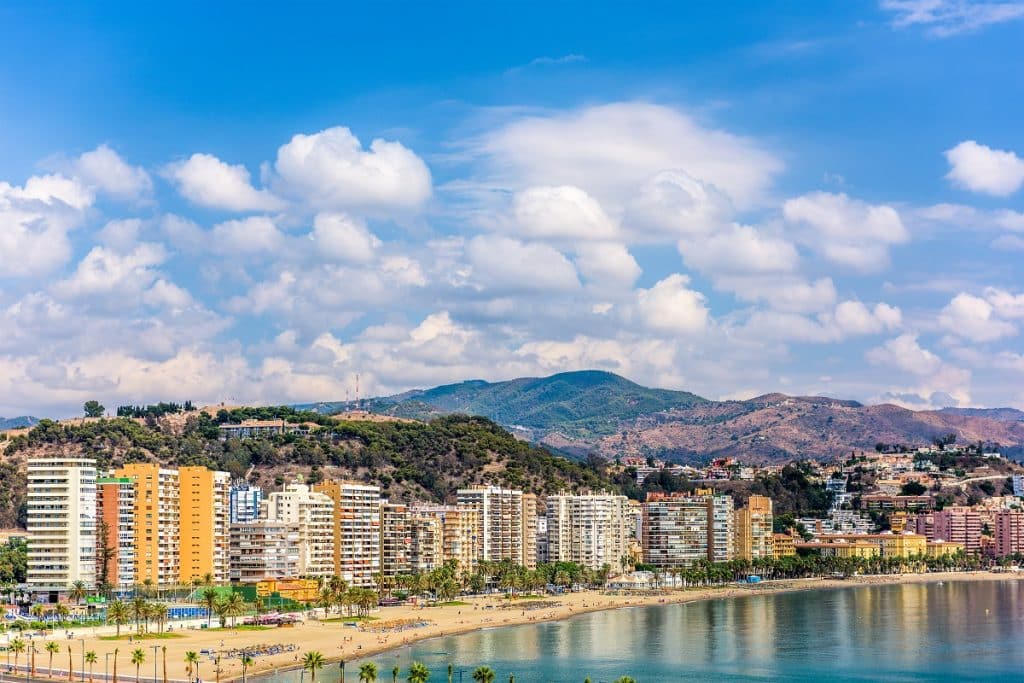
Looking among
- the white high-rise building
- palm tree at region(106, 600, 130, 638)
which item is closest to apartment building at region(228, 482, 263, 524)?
the white high-rise building

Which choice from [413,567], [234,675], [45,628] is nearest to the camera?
[234,675]

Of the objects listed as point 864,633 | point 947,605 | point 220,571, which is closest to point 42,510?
point 220,571

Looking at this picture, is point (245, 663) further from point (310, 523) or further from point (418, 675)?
point (310, 523)

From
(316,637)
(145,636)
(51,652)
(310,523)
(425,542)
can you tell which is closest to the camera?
(51,652)

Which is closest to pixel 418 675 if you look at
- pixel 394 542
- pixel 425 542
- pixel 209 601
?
pixel 209 601

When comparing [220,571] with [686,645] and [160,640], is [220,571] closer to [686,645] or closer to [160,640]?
[160,640]

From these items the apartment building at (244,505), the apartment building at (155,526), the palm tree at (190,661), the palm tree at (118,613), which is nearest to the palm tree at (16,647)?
the palm tree at (190,661)

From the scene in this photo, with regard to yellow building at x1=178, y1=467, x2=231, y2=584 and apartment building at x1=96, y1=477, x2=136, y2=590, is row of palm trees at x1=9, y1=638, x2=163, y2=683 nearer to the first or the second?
apartment building at x1=96, y1=477, x2=136, y2=590

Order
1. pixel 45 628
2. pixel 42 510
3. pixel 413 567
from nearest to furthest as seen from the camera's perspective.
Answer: pixel 45 628
pixel 42 510
pixel 413 567
